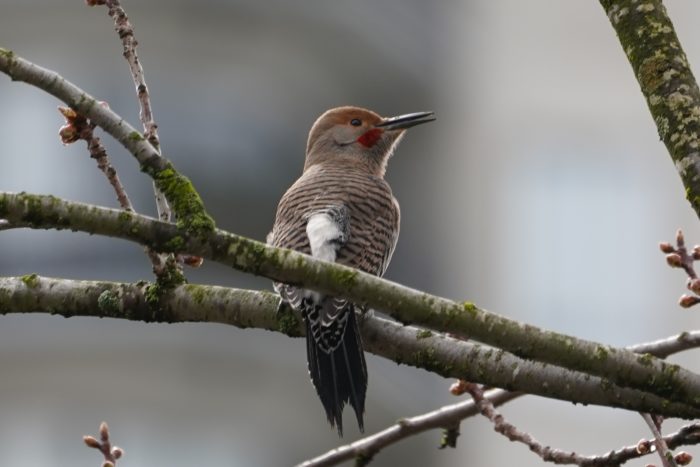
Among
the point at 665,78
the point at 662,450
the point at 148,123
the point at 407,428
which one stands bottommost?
the point at 662,450

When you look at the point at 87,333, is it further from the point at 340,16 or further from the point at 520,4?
the point at 520,4

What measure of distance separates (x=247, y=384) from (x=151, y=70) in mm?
2869

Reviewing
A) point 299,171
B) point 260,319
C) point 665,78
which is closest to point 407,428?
point 260,319

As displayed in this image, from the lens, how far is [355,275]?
3.37 m

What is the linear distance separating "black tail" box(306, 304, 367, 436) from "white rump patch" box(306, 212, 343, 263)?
487mm

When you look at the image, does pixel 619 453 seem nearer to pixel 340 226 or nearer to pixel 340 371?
pixel 340 371

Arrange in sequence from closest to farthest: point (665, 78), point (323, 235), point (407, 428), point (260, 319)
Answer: point (665, 78), point (260, 319), point (407, 428), point (323, 235)

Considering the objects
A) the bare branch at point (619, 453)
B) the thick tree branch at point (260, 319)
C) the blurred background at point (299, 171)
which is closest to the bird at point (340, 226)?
the thick tree branch at point (260, 319)

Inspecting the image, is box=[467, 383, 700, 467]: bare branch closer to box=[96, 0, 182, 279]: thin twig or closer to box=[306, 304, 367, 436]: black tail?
box=[306, 304, 367, 436]: black tail

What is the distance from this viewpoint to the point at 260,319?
404cm

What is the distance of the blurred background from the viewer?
476 inches

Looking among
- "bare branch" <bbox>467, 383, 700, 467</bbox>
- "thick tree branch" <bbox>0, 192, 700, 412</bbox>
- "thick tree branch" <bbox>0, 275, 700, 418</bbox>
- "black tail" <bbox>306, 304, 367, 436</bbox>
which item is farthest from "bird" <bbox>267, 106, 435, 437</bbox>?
"bare branch" <bbox>467, 383, 700, 467</bbox>

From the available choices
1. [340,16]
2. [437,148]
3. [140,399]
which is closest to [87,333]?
[140,399]

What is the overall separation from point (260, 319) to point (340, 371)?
542 mm
